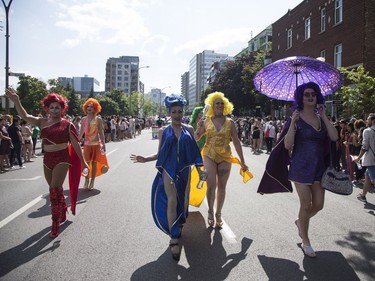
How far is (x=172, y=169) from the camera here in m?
4.33

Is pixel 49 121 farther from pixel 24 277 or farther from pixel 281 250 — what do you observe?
pixel 281 250

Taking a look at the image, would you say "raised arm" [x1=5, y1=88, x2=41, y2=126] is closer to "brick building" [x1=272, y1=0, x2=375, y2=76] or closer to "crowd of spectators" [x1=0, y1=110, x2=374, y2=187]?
"crowd of spectators" [x1=0, y1=110, x2=374, y2=187]

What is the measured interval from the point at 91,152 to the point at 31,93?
49.2 meters

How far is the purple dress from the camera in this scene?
4.16m

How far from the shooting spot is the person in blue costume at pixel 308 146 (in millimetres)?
4180

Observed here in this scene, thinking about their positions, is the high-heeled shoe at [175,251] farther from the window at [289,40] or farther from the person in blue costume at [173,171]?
the window at [289,40]

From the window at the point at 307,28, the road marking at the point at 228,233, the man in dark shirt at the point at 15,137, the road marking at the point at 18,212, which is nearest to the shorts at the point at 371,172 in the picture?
the road marking at the point at 228,233

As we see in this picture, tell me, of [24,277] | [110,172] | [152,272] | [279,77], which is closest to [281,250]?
[152,272]

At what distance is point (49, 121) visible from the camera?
5.05 metres

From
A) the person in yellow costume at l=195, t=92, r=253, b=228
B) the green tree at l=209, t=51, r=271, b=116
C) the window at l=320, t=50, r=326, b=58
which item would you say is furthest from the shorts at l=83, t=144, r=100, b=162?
the green tree at l=209, t=51, r=271, b=116

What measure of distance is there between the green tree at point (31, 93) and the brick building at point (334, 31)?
3755 centimetres

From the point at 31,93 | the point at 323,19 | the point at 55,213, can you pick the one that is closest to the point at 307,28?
the point at 323,19

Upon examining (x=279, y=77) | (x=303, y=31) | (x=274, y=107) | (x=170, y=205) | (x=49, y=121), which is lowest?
(x=170, y=205)

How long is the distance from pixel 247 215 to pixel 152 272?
274 centimetres
